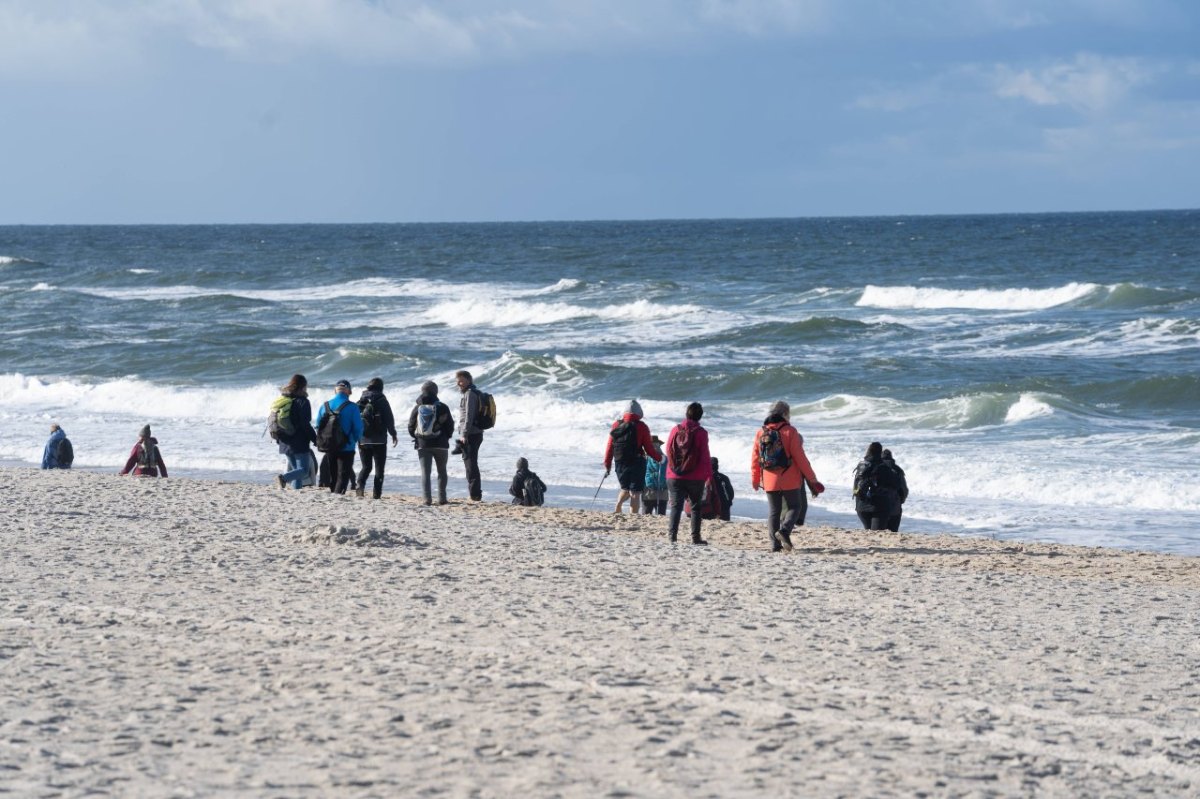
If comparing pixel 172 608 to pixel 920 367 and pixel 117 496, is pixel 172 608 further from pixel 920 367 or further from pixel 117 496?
pixel 920 367

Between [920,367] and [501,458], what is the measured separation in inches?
462

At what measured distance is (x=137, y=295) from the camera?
54594 mm

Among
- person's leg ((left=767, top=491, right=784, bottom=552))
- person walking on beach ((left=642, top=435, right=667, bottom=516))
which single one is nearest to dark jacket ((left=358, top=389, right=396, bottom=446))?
person walking on beach ((left=642, top=435, right=667, bottom=516))

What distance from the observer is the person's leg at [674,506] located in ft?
37.9

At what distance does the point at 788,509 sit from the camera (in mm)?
11680

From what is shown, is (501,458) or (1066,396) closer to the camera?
(501,458)

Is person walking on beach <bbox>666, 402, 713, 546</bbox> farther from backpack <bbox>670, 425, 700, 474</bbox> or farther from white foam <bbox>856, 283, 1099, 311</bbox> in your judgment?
white foam <bbox>856, 283, 1099, 311</bbox>

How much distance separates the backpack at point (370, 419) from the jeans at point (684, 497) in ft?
10.3

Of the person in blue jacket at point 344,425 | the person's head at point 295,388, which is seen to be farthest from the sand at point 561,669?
the person's head at point 295,388

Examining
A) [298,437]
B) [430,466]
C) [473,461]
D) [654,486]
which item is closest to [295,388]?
[298,437]

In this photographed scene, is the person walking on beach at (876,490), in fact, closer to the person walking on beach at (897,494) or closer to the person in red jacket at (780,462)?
the person walking on beach at (897,494)

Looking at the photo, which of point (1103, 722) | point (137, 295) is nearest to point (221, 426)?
point (1103, 722)

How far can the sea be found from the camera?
17.7 metres

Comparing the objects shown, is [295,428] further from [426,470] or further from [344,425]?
[426,470]
